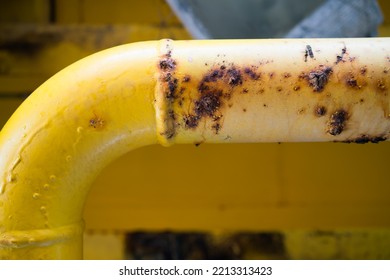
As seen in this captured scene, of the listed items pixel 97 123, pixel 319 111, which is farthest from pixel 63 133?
pixel 319 111

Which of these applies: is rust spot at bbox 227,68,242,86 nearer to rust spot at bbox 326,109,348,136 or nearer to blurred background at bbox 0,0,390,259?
rust spot at bbox 326,109,348,136

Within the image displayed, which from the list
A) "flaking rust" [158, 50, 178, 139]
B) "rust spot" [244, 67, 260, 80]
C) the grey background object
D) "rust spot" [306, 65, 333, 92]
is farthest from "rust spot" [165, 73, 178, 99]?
the grey background object

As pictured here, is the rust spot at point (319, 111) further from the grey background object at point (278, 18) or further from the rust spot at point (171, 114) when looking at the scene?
the grey background object at point (278, 18)

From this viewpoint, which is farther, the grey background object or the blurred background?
the blurred background

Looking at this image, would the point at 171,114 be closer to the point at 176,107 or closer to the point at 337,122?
the point at 176,107

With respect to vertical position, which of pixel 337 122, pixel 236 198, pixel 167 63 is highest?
pixel 236 198
